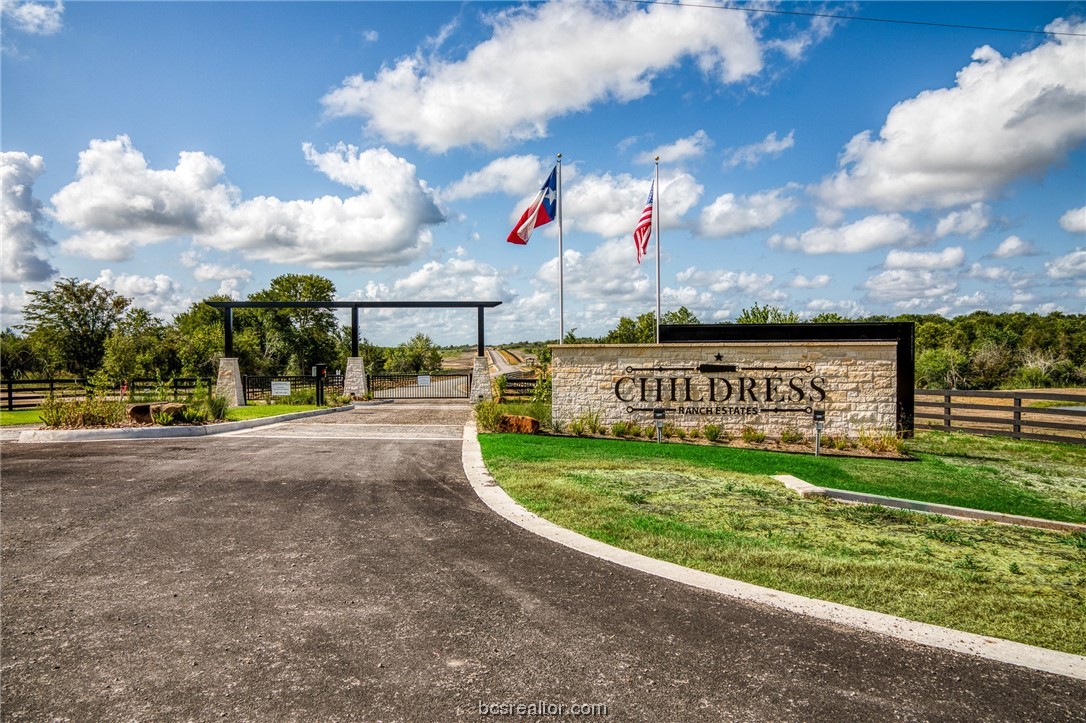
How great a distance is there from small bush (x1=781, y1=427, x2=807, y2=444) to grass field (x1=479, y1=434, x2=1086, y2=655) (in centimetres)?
259

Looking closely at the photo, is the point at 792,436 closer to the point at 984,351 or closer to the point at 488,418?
the point at 488,418

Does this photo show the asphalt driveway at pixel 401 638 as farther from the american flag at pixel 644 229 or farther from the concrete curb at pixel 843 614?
the american flag at pixel 644 229

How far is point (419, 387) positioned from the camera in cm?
3569

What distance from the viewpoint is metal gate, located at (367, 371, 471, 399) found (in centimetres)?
2994

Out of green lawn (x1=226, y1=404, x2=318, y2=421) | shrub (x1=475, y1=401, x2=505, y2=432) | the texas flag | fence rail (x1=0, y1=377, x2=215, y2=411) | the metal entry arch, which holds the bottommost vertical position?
green lawn (x1=226, y1=404, x2=318, y2=421)

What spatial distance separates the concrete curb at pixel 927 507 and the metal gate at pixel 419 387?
21.6 m

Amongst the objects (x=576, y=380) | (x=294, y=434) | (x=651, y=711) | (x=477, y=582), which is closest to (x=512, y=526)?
(x=477, y=582)

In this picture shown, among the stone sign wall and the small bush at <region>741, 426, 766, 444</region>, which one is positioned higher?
the stone sign wall

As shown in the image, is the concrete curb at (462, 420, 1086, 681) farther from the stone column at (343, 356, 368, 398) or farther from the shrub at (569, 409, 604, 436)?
the stone column at (343, 356, 368, 398)

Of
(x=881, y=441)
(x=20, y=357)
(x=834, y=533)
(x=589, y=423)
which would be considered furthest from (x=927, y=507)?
(x=20, y=357)

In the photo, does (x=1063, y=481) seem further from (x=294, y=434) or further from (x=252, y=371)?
(x=252, y=371)

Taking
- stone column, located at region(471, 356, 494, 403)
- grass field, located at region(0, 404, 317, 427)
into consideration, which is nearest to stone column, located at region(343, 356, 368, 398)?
grass field, located at region(0, 404, 317, 427)

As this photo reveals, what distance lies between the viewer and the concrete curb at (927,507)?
24.2ft

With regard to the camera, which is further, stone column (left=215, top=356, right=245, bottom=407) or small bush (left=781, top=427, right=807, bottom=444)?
stone column (left=215, top=356, right=245, bottom=407)
